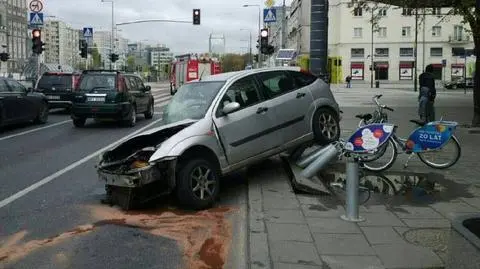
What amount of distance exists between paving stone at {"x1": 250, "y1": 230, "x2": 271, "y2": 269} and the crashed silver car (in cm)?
154

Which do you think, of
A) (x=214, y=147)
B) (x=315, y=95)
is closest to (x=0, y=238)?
(x=214, y=147)

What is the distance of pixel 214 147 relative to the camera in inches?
309

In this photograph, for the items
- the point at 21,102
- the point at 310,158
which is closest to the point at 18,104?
the point at 21,102

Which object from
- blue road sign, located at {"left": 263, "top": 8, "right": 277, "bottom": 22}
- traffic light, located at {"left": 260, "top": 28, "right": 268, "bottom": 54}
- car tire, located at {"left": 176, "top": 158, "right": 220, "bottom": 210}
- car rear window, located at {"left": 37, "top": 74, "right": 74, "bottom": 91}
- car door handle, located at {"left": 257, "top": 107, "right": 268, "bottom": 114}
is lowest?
car tire, located at {"left": 176, "top": 158, "right": 220, "bottom": 210}

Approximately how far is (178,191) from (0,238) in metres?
2.09

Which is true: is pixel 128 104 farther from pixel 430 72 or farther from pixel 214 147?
pixel 214 147

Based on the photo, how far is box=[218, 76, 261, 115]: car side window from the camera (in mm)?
8534

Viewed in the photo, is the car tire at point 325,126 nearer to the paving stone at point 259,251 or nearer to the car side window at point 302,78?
the car side window at point 302,78

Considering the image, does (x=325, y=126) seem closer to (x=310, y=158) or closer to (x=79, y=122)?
(x=310, y=158)

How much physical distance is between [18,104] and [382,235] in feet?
44.6

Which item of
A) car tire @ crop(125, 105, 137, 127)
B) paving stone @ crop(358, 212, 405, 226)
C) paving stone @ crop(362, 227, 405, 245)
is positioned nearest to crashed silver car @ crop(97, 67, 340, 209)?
paving stone @ crop(358, 212, 405, 226)

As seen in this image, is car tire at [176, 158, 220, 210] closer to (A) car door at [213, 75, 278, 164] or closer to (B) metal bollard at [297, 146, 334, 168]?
(A) car door at [213, 75, 278, 164]

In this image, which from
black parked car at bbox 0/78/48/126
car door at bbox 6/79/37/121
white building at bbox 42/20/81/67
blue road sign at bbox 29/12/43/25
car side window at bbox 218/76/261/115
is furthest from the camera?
white building at bbox 42/20/81/67

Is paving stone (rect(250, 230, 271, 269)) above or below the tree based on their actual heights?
below
